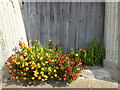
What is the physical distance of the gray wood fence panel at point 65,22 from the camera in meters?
4.61

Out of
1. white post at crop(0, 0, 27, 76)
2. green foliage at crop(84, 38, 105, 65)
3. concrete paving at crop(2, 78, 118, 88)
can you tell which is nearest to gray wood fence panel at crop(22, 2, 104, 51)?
green foliage at crop(84, 38, 105, 65)

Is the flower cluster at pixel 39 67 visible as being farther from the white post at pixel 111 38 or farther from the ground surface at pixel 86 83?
the white post at pixel 111 38

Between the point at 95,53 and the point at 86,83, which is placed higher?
the point at 95,53

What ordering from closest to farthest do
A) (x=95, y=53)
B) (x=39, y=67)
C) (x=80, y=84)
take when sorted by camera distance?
1. (x=39, y=67)
2. (x=80, y=84)
3. (x=95, y=53)

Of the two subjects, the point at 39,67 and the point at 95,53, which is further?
the point at 95,53

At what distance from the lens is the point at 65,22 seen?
4.71m

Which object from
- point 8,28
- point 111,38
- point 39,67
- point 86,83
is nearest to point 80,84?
point 86,83

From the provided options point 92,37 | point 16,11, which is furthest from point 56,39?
point 16,11

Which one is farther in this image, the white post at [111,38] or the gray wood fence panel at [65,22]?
the gray wood fence panel at [65,22]

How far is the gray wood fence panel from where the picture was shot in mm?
4605

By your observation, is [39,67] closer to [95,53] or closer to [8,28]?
[8,28]

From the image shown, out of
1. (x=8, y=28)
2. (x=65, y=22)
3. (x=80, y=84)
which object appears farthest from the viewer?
(x=65, y=22)

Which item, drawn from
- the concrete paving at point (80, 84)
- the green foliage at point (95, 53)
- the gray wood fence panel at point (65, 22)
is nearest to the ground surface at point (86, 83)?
the concrete paving at point (80, 84)

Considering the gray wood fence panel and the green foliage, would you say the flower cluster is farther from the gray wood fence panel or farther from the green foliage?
the gray wood fence panel
